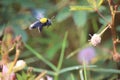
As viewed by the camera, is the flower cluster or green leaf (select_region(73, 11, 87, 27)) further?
green leaf (select_region(73, 11, 87, 27))

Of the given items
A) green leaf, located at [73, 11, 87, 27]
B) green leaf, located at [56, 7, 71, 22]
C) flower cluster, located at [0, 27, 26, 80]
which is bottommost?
flower cluster, located at [0, 27, 26, 80]

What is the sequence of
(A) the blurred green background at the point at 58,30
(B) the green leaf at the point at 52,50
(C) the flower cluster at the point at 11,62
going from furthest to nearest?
(B) the green leaf at the point at 52,50 < (A) the blurred green background at the point at 58,30 < (C) the flower cluster at the point at 11,62

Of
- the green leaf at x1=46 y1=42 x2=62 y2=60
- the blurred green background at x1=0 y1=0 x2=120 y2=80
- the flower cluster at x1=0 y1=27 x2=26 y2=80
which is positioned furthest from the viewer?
the green leaf at x1=46 y1=42 x2=62 y2=60

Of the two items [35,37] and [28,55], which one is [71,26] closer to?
[35,37]

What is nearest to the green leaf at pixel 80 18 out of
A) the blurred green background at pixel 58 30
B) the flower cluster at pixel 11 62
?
the blurred green background at pixel 58 30

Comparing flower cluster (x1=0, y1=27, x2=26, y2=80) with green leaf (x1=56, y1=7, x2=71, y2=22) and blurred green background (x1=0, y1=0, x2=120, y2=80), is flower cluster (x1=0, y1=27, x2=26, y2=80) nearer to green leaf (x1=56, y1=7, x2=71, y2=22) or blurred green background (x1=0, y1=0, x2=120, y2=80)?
blurred green background (x1=0, y1=0, x2=120, y2=80)

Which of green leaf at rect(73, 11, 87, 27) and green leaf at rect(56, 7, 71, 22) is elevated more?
green leaf at rect(56, 7, 71, 22)

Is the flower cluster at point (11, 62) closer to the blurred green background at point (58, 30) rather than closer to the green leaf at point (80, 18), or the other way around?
the blurred green background at point (58, 30)

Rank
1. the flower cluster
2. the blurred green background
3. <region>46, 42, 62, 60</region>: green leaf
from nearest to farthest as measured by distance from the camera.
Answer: the flower cluster < the blurred green background < <region>46, 42, 62, 60</region>: green leaf

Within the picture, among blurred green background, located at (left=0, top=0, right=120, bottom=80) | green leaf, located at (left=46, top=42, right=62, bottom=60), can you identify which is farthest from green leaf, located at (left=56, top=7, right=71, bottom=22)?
green leaf, located at (left=46, top=42, right=62, bottom=60)
